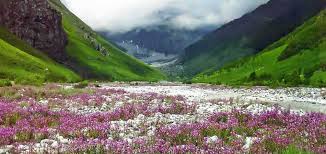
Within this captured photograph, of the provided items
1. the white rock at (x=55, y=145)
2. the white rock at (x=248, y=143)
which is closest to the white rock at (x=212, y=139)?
the white rock at (x=248, y=143)

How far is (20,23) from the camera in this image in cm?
19362

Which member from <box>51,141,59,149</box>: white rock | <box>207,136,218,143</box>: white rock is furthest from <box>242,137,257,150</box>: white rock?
<box>51,141,59,149</box>: white rock

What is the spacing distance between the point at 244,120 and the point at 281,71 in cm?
7282

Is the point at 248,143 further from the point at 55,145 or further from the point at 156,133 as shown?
the point at 55,145

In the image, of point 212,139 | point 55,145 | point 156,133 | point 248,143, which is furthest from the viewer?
point 156,133

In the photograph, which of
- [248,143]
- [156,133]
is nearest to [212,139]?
[248,143]

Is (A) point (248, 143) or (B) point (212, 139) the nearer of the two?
(A) point (248, 143)

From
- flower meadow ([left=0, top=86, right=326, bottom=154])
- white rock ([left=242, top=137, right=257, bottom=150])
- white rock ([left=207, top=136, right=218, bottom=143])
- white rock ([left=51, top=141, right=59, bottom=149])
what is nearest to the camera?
flower meadow ([left=0, top=86, right=326, bottom=154])

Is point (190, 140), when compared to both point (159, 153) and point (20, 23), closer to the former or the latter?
point (159, 153)

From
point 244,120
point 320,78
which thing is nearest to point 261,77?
point 320,78

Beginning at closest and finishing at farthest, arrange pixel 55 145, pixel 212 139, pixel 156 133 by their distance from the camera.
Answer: pixel 55 145 < pixel 212 139 < pixel 156 133

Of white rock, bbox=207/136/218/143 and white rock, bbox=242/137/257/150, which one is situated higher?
white rock, bbox=207/136/218/143

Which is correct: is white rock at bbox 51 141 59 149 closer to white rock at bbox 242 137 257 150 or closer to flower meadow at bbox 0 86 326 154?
flower meadow at bbox 0 86 326 154

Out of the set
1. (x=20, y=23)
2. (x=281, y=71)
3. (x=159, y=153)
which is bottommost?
(x=159, y=153)
